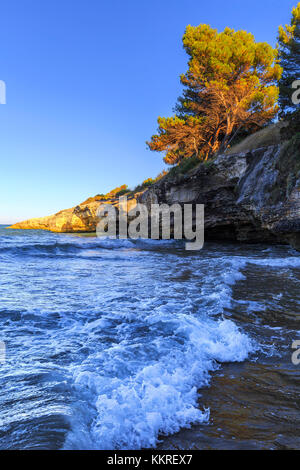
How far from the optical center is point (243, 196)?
43.2 ft

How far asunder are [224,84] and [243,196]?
10.1 m

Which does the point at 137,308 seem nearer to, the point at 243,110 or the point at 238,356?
the point at 238,356

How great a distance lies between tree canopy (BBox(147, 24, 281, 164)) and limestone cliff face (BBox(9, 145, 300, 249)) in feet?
20.6

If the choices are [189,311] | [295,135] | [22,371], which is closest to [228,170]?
[295,135]

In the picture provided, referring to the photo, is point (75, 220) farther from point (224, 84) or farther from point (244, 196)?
point (244, 196)

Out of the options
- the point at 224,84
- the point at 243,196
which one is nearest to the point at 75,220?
the point at 224,84

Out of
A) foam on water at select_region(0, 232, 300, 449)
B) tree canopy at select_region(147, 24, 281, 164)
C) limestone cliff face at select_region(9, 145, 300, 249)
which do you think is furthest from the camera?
tree canopy at select_region(147, 24, 281, 164)

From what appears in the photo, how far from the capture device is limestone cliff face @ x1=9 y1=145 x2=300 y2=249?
34.4 feet

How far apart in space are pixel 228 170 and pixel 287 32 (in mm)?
9314

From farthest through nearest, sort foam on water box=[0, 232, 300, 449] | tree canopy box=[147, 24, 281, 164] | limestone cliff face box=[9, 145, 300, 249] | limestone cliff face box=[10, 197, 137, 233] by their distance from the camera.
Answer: limestone cliff face box=[10, 197, 137, 233] → tree canopy box=[147, 24, 281, 164] → limestone cliff face box=[9, 145, 300, 249] → foam on water box=[0, 232, 300, 449]

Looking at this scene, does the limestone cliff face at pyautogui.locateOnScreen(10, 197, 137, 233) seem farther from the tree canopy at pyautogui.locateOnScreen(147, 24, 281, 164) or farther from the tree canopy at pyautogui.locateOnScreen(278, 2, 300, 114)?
the tree canopy at pyautogui.locateOnScreen(278, 2, 300, 114)

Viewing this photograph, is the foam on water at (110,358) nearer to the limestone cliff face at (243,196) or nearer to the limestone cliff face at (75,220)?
the limestone cliff face at (243,196)

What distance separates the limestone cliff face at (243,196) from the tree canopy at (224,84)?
627cm

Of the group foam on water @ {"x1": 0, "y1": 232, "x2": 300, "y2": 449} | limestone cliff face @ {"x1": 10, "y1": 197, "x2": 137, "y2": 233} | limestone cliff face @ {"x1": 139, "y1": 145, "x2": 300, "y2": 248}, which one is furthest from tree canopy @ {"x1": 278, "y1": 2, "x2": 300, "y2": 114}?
limestone cliff face @ {"x1": 10, "y1": 197, "x2": 137, "y2": 233}
